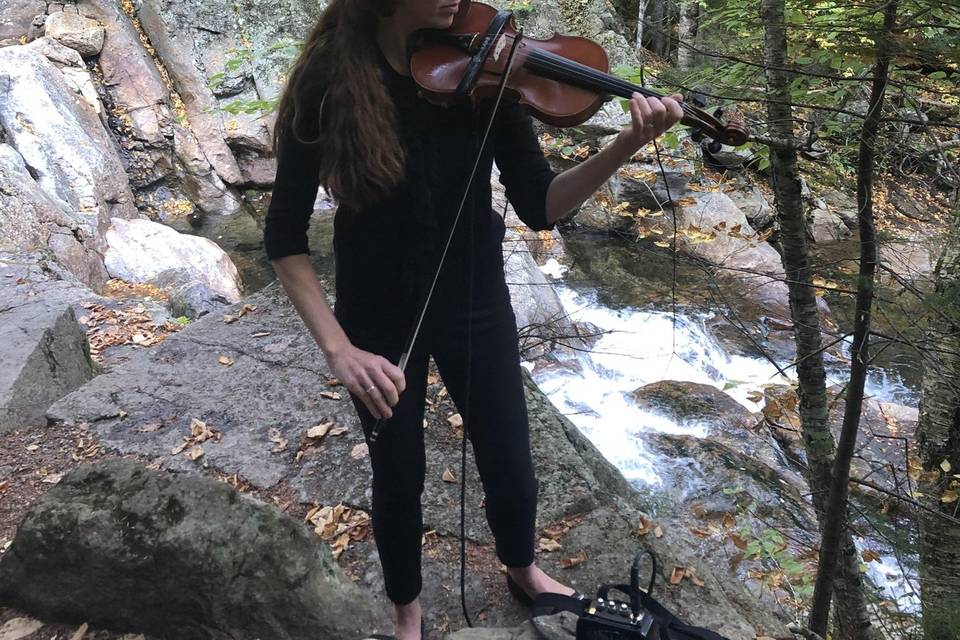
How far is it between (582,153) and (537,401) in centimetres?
657

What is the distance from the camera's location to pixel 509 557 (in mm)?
2043

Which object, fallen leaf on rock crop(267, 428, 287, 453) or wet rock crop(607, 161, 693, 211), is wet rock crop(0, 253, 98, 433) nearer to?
fallen leaf on rock crop(267, 428, 287, 453)

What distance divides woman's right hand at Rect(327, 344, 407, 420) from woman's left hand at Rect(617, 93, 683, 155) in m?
0.76

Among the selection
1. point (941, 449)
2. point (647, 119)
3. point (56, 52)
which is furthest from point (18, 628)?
point (56, 52)

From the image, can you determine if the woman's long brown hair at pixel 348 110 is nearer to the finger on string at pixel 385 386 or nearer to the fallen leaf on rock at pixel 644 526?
the finger on string at pixel 385 386

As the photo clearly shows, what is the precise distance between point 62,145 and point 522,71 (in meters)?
9.20

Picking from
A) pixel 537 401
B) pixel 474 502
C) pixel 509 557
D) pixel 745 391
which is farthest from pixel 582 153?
pixel 509 557

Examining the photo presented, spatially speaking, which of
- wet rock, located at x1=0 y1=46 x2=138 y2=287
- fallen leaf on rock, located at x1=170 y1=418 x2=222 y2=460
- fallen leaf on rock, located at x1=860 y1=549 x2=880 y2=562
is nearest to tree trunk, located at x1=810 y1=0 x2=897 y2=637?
fallen leaf on rock, located at x1=860 y1=549 x2=880 y2=562

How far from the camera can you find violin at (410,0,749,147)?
1.53m

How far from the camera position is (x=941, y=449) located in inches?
103

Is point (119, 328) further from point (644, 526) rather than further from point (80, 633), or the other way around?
point (644, 526)

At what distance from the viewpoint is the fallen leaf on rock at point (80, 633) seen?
1.91 meters

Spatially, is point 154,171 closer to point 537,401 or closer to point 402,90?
point 537,401

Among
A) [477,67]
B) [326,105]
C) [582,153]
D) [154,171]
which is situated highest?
[582,153]
